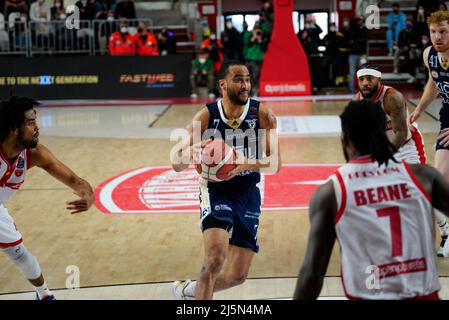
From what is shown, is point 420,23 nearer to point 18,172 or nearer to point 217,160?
point 217,160

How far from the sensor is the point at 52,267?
7453 mm

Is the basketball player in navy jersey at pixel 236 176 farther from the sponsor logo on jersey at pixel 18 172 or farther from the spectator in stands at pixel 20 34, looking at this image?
the spectator in stands at pixel 20 34

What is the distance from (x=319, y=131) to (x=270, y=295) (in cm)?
959

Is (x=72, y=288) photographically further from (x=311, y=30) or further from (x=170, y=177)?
(x=311, y=30)

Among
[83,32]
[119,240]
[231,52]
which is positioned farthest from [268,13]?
[119,240]

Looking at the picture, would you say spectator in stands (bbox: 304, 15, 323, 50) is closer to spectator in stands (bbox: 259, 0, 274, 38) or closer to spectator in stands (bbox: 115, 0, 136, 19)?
spectator in stands (bbox: 259, 0, 274, 38)

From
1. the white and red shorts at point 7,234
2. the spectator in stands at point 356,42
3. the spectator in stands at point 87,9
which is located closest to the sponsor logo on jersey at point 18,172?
the white and red shorts at point 7,234

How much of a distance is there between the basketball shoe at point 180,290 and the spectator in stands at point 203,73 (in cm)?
1635

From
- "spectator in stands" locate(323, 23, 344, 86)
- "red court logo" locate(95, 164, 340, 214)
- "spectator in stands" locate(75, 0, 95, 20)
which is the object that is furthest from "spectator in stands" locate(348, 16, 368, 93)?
"red court logo" locate(95, 164, 340, 214)

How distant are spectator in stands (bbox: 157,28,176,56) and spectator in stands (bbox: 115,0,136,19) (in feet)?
4.97

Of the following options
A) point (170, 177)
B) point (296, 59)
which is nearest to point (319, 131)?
point (170, 177)

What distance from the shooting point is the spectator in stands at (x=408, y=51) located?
22.8 meters

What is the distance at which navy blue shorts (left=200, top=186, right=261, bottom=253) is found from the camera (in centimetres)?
583

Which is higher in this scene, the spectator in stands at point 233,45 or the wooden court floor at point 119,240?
the spectator in stands at point 233,45
